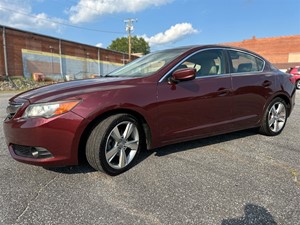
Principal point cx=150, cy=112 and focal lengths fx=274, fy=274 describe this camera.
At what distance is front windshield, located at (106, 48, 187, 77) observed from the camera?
12.0 feet

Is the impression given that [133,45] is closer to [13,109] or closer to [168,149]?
[168,149]

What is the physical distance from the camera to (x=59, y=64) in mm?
32500

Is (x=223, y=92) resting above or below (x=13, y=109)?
above

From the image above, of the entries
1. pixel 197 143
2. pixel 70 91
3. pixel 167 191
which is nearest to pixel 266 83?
pixel 197 143

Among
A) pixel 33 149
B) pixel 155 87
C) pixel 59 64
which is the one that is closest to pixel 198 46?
pixel 155 87

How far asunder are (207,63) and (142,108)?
1366 mm

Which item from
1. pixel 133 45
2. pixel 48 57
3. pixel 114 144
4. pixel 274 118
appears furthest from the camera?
pixel 133 45

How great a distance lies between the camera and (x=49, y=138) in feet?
9.11

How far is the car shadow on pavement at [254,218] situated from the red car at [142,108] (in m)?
1.36

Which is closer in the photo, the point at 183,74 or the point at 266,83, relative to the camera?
the point at 183,74

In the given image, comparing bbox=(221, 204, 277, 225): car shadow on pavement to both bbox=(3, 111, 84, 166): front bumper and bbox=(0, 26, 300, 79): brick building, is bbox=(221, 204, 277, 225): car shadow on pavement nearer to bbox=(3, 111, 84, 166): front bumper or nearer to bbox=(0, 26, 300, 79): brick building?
bbox=(3, 111, 84, 166): front bumper

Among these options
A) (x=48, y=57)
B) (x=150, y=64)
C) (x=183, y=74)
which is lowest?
(x=183, y=74)

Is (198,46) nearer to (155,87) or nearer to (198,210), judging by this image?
(155,87)

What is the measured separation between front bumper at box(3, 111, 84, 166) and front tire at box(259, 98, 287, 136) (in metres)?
3.21
